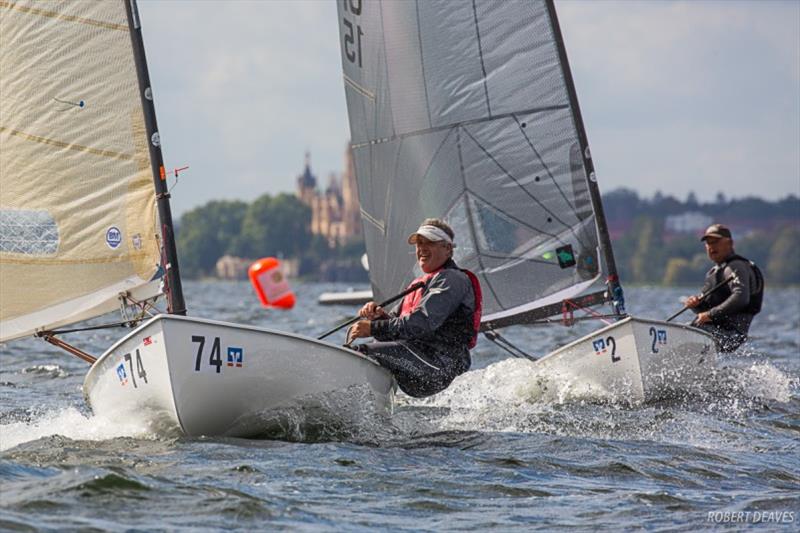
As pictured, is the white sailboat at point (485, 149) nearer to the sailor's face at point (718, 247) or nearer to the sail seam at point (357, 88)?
the sail seam at point (357, 88)

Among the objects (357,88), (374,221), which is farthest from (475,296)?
(357,88)

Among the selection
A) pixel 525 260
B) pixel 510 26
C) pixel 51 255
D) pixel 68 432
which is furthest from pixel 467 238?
pixel 68 432

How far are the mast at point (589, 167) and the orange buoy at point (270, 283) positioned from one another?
60.0 feet

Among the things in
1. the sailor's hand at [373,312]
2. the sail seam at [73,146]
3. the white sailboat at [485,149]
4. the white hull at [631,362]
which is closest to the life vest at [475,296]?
the sailor's hand at [373,312]

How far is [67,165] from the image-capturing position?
7.85 metres

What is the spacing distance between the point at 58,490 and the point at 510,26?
606 cm

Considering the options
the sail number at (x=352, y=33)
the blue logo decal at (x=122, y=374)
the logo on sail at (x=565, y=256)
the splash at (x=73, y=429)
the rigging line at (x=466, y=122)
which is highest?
the sail number at (x=352, y=33)

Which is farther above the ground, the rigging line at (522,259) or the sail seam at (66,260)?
the sail seam at (66,260)

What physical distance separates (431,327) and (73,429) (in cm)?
198

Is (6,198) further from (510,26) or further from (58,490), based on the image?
(510,26)

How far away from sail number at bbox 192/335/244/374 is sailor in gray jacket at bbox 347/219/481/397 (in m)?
0.88

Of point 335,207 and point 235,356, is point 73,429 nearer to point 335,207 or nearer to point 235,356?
point 235,356

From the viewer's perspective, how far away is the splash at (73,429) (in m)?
6.80

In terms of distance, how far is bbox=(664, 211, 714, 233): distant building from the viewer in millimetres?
151875
